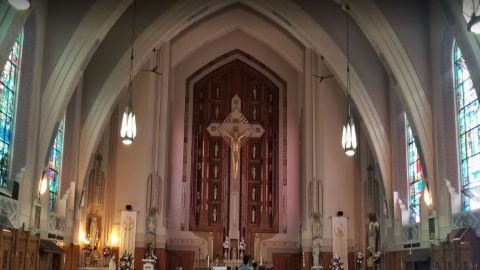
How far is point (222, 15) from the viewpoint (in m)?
26.2

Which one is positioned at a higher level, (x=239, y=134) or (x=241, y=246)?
(x=239, y=134)

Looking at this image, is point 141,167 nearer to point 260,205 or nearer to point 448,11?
point 260,205

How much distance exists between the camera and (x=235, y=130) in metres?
27.5

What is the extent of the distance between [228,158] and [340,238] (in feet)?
20.6

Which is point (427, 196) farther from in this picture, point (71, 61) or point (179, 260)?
point (179, 260)

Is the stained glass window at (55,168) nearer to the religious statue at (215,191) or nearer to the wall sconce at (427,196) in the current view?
the religious statue at (215,191)

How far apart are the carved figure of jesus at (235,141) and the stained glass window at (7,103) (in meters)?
12.0

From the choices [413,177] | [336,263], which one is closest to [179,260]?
[336,263]

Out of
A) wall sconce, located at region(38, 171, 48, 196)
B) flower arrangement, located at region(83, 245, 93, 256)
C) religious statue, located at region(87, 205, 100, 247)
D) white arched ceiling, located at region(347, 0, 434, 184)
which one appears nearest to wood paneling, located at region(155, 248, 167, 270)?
religious statue, located at region(87, 205, 100, 247)

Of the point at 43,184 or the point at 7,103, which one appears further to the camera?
the point at 43,184

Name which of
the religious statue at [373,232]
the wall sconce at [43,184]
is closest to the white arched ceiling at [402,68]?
the religious statue at [373,232]

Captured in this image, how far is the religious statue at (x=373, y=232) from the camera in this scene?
23070mm

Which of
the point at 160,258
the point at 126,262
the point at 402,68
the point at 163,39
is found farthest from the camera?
the point at 160,258

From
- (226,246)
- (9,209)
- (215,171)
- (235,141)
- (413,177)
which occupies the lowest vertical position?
(226,246)
